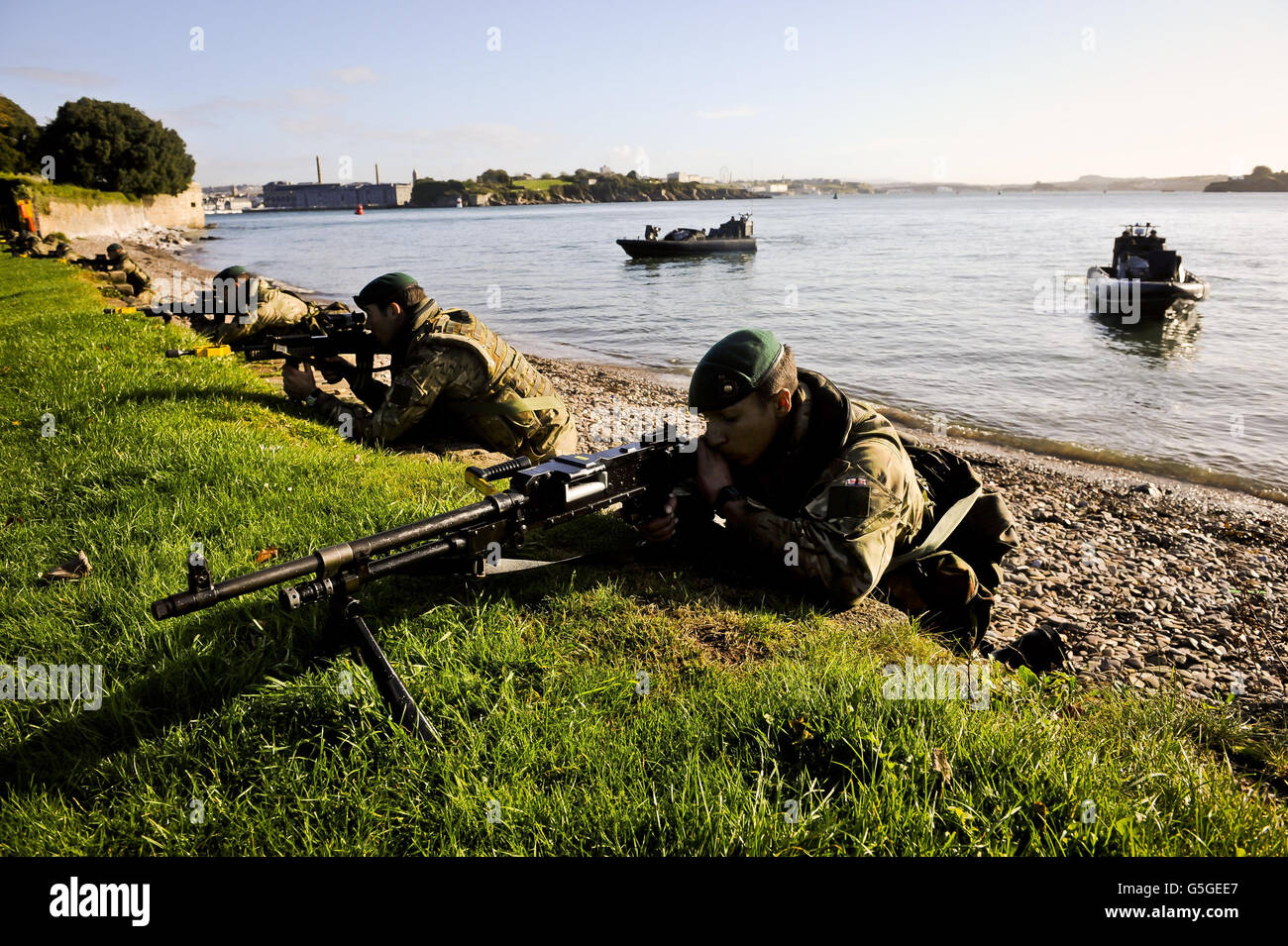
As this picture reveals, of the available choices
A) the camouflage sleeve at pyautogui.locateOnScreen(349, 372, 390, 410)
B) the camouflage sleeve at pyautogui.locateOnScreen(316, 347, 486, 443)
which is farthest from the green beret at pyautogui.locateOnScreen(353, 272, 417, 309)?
the camouflage sleeve at pyautogui.locateOnScreen(349, 372, 390, 410)

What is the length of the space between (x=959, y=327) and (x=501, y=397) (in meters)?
20.3

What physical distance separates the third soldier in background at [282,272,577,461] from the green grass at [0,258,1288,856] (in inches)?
96.1

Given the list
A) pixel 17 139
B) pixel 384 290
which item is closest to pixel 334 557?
pixel 384 290

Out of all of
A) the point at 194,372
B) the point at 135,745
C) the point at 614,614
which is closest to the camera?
the point at 135,745

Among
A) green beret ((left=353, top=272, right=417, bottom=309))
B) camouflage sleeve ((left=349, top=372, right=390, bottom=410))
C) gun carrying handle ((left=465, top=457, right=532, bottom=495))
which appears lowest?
gun carrying handle ((left=465, top=457, right=532, bottom=495))

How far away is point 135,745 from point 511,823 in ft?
5.14

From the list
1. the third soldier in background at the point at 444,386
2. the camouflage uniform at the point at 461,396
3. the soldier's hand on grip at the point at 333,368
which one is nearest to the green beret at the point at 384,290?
the third soldier in background at the point at 444,386

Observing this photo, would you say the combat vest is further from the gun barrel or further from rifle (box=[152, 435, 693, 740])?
the gun barrel

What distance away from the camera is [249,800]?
8.02ft

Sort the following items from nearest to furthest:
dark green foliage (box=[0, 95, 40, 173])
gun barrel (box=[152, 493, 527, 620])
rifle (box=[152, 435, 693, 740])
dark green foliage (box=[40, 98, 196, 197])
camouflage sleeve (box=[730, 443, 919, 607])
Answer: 1. gun barrel (box=[152, 493, 527, 620])
2. rifle (box=[152, 435, 693, 740])
3. camouflage sleeve (box=[730, 443, 919, 607])
4. dark green foliage (box=[0, 95, 40, 173])
5. dark green foliage (box=[40, 98, 196, 197])

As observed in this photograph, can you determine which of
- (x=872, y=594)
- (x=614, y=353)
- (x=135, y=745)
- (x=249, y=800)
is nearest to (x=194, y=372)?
(x=135, y=745)

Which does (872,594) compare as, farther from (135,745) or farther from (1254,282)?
(1254,282)

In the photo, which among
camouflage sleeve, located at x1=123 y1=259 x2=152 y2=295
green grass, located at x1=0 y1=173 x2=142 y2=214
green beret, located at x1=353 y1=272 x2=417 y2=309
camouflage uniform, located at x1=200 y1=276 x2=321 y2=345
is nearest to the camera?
green beret, located at x1=353 y1=272 x2=417 y2=309

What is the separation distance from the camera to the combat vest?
7020 mm
